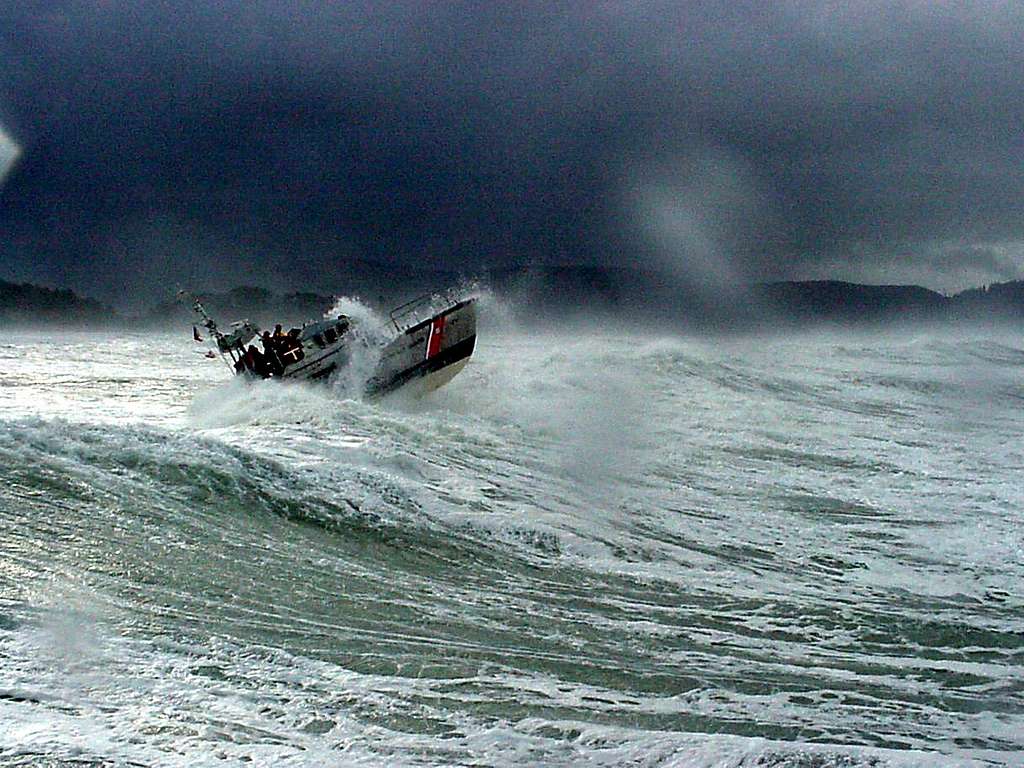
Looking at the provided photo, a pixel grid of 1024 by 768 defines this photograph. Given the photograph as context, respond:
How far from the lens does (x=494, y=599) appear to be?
737 centimetres

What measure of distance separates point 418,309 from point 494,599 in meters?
15.7

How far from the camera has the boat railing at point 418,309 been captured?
21703mm

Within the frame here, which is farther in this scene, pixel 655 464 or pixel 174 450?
pixel 655 464

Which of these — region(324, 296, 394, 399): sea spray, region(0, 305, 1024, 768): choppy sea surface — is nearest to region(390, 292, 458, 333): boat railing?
region(324, 296, 394, 399): sea spray

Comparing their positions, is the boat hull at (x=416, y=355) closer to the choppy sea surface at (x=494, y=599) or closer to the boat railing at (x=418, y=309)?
the boat railing at (x=418, y=309)

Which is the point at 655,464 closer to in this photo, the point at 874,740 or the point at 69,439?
the point at 69,439

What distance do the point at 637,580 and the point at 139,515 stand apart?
4.86 metres

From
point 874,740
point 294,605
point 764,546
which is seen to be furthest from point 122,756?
point 764,546

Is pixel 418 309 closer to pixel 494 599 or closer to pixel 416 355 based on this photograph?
pixel 416 355

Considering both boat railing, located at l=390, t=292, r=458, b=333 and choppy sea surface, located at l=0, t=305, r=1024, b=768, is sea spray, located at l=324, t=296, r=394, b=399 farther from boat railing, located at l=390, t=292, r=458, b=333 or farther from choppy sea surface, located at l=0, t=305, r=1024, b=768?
choppy sea surface, located at l=0, t=305, r=1024, b=768

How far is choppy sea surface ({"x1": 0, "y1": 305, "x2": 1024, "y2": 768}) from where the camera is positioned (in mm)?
4848

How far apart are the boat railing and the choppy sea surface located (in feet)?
18.4

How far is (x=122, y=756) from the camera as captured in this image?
429cm

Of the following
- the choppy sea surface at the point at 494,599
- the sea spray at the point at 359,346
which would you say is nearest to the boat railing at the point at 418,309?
the sea spray at the point at 359,346
